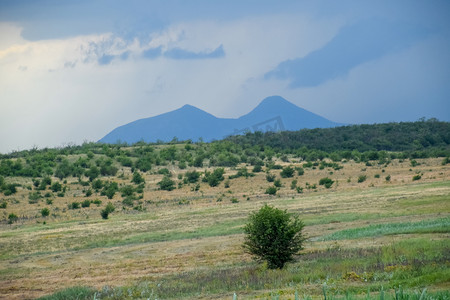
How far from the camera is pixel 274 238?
75.2 feet

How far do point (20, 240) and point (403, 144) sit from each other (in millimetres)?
92096

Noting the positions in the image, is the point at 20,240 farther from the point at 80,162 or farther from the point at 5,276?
the point at 80,162

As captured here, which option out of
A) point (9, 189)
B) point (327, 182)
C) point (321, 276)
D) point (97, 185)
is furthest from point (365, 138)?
point (321, 276)

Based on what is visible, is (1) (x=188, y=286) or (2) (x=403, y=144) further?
(2) (x=403, y=144)

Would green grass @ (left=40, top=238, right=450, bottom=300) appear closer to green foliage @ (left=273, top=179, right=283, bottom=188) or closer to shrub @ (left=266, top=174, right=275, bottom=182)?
green foliage @ (left=273, top=179, right=283, bottom=188)

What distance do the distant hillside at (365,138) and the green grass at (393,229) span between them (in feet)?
276

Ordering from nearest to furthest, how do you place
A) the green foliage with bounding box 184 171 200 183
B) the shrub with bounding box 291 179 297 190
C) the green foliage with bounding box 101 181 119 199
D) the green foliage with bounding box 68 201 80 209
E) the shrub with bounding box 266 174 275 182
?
the green foliage with bounding box 68 201 80 209 < the shrub with bounding box 291 179 297 190 < the green foliage with bounding box 101 181 119 199 < the shrub with bounding box 266 174 275 182 < the green foliage with bounding box 184 171 200 183

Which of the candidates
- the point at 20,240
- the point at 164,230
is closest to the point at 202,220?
the point at 164,230

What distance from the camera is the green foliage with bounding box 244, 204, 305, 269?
22562 mm

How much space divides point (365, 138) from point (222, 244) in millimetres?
99068

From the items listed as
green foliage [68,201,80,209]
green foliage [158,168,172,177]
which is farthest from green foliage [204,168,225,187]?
green foliage [68,201,80,209]

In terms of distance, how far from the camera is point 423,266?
632 inches

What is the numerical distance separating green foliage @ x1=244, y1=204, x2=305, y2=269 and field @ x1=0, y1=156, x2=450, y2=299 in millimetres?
714

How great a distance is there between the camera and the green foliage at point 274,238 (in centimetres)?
2256
